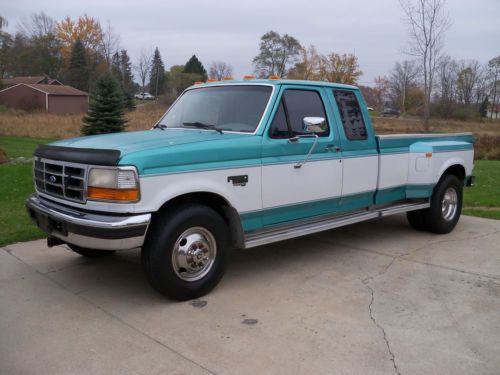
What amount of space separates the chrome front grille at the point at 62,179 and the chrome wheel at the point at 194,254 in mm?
939

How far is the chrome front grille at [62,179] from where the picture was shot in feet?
14.0

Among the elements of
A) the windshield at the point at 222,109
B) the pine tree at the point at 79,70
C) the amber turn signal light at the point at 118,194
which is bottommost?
the amber turn signal light at the point at 118,194

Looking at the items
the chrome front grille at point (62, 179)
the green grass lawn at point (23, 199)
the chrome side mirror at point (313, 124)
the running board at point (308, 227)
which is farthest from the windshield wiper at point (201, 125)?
the green grass lawn at point (23, 199)

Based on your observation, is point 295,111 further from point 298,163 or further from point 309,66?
point 309,66

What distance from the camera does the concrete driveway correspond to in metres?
3.53

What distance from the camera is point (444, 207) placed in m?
7.22

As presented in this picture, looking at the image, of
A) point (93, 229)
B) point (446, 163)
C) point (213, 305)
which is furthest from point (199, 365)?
point (446, 163)

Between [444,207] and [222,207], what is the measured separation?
3.89 m

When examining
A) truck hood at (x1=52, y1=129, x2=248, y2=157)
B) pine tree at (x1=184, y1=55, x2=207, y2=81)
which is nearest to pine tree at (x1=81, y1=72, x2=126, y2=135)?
truck hood at (x1=52, y1=129, x2=248, y2=157)

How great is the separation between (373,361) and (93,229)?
2376 mm

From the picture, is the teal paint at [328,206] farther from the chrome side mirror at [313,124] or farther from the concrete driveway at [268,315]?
the chrome side mirror at [313,124]

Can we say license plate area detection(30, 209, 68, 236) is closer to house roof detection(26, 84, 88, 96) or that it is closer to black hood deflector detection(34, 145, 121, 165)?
black hood deflector detection(34, 145, 121, 165)

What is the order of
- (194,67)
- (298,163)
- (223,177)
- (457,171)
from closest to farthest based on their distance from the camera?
(223,177)
(298,163)
(457,171)
(194,67)

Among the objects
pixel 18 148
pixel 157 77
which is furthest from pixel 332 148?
pixel 157 77
